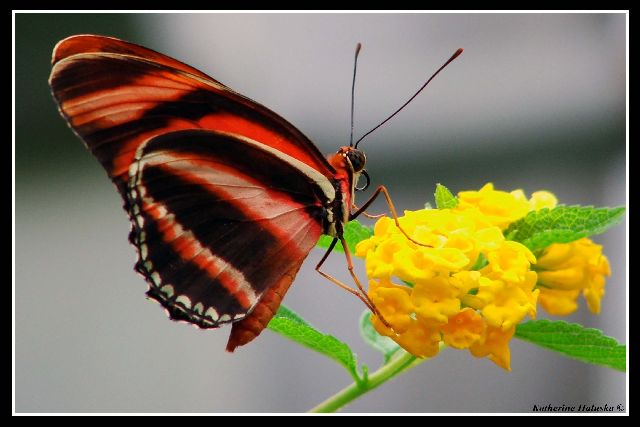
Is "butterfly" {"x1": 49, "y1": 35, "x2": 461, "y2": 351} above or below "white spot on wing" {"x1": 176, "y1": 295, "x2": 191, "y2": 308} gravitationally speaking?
above

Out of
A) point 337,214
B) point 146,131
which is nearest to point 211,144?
point 146,131

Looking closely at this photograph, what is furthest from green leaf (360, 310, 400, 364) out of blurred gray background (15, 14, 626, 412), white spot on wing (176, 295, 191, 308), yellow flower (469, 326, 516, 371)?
blurred gray background (15, 14, 626, 412)

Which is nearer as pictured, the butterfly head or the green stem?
the green stem

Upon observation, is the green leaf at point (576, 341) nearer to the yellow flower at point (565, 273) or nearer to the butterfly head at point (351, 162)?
the yellow flower at point (565, 273)

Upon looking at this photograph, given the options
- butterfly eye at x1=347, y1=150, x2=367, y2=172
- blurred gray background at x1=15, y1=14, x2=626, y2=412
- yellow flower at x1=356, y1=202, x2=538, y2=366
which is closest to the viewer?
yellow flower at x1=356, y1=202, x2=538, y2=366

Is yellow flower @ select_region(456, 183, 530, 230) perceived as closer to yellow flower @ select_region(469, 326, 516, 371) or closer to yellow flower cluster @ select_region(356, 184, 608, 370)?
yellow flower cluster @ select_region(356, 184, 608, 370)

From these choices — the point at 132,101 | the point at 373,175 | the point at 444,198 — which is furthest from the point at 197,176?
the point at 373,175
